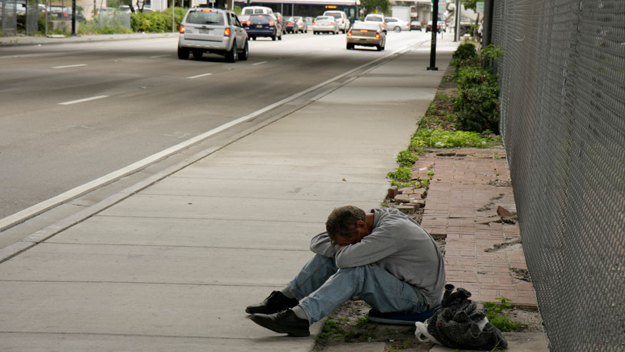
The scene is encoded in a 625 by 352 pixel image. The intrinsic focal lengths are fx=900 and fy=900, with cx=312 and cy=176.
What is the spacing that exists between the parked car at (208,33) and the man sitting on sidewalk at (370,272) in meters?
26.1

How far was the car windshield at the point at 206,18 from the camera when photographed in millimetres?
30391

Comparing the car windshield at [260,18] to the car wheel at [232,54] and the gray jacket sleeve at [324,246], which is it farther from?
the gray jacket sleeve at [324,246]

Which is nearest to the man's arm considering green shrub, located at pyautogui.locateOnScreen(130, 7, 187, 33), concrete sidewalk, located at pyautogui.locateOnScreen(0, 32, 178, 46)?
concrete sidewalk, located at pyautogui.locateOnScreen(0, 32, 178, 46)

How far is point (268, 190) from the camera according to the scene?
27.5ft

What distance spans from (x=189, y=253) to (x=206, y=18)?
1000 inches

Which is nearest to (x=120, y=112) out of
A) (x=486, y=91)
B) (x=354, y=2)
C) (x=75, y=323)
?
(x=486, y=91)

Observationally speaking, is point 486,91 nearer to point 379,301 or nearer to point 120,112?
point 120,112

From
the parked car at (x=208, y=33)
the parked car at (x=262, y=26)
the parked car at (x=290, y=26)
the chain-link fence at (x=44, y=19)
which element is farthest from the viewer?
the parked car at (x=290, y=26)

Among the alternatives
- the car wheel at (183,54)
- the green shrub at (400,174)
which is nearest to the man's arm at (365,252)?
the green shrub at (400,174)

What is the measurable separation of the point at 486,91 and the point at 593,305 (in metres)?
9.71

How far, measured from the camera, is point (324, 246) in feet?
15.6

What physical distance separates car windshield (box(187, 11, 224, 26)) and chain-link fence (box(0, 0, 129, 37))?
1598 cm

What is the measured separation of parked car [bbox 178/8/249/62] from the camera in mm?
30203

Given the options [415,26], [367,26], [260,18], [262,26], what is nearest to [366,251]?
[367,26]
